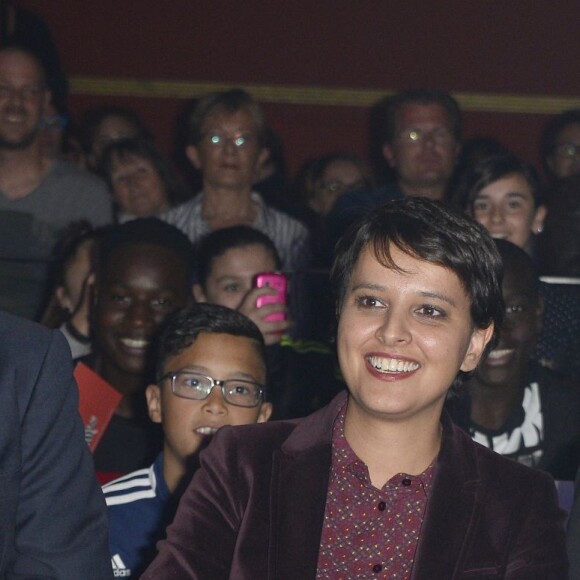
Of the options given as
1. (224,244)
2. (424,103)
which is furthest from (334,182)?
(224,244)

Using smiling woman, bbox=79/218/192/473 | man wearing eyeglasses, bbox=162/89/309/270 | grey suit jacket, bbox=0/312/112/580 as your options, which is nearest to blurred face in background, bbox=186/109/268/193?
man wearing eyeglasses, bbox=162/89/309/270

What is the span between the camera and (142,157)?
5840 mm

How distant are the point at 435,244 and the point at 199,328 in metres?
1.23

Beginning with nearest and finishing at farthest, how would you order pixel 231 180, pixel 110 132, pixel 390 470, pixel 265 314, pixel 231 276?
pixel 390 470 < pixel 265 314 < pixel 231 276 < pixel 231 180 < pixel 110 132

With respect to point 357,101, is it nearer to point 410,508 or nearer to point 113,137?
point 113,137

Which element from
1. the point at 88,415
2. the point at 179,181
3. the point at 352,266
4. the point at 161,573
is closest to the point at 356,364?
the point at 352,266

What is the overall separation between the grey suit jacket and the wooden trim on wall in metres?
6.29

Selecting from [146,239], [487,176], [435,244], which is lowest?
[146,239]

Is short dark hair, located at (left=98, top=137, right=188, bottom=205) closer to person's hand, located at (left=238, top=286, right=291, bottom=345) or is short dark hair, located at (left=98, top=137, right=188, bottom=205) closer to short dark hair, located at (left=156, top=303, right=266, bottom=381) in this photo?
person's hand, located at (left=238, top=286, right=291, bottom=345)

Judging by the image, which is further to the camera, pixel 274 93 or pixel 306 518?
pixel 274 93

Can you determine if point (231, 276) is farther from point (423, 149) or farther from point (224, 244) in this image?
point (423, 149)

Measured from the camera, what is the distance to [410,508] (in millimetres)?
2352

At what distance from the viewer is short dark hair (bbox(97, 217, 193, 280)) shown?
13.8 feet

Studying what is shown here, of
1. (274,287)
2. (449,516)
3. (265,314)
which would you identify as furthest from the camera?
(274,287)
